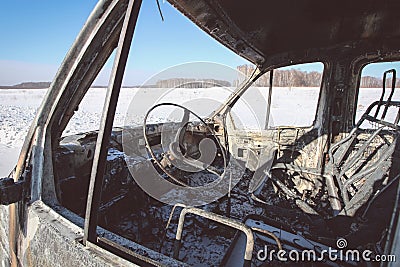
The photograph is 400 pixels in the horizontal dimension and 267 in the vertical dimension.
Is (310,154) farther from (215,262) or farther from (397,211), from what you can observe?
(397,211)

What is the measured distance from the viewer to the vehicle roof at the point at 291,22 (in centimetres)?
190

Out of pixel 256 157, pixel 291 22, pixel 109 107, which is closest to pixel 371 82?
pixel 291 22

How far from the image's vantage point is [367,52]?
261cm

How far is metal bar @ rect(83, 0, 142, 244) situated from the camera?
0.80m

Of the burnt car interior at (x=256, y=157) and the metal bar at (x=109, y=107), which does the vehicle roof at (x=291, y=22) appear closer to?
the burnt car interior at (x=256, y=157)

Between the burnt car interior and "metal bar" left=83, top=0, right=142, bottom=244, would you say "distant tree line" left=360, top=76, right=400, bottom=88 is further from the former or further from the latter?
"metal bar" left=83, top=0, right=142, bottom=244

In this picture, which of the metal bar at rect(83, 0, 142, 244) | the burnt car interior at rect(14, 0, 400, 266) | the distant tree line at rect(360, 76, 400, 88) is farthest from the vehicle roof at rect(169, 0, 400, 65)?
the metal bar at rect(83, 0, 142, 244)

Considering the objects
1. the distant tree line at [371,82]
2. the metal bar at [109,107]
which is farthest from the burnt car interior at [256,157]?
the distant tree line at [371,82]

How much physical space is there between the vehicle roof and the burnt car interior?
0.01 m

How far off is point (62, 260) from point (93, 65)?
0.82 meters

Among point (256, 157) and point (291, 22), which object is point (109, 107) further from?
point (256, 157)

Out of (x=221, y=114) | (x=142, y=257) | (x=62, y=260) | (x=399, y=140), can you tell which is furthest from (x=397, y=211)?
(x=221, y=114)

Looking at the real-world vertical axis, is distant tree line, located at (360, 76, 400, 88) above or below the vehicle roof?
below

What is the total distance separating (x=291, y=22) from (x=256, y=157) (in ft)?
5.91
